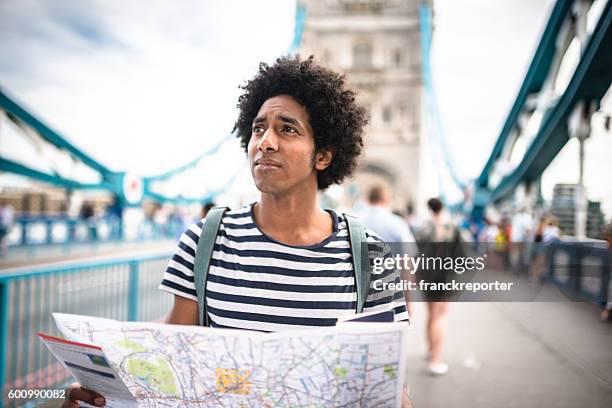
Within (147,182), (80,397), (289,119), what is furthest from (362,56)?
(80,397)

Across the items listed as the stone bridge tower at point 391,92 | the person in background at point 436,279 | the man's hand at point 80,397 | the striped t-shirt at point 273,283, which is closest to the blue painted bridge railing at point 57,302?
the man's hand at point 80,397

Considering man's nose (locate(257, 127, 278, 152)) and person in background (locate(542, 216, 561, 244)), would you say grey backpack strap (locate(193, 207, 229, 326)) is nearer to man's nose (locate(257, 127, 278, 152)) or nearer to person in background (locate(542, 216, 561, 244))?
man's nose (locate(257, 127, 278, 152))

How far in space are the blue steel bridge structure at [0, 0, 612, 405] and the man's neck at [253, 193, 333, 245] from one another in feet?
2.57

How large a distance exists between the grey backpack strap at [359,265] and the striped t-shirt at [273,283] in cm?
1

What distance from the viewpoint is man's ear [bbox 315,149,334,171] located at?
1217 mm

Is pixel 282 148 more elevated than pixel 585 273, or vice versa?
pixel 282 148

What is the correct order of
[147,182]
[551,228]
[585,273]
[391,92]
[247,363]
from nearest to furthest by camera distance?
[247,363] → [585,273] → [551,228] → [147,182] → [391,92]

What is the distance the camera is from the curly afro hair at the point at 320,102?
1.21 metres

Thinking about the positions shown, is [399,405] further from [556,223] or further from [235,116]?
[556,223]

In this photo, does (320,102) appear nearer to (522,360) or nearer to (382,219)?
(382,219)

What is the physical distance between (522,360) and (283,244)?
2554mm

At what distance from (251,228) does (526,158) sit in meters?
8.38

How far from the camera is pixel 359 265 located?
107 centimetres

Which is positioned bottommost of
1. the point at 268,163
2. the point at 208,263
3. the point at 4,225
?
the point at 4,225
